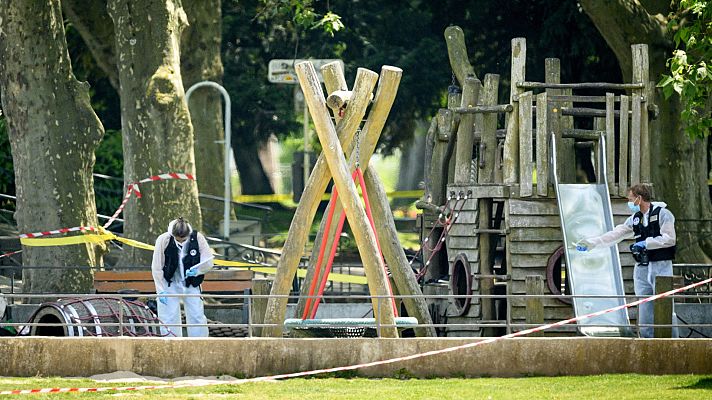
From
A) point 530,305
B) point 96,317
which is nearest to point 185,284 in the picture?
point 96,317

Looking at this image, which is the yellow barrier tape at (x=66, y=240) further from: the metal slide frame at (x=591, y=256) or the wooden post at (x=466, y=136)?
the metal slide frame at (x=591, y=256)

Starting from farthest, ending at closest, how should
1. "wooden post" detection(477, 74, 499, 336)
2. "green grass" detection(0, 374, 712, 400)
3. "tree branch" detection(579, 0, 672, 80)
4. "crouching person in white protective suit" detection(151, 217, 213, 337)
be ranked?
"tree branch" detection(579, 0, 672, 80), "wooden post" detection(477, 74, 499, 336), "crouching person in white protective suit" detection(151, 217, 213, 337), "green grass" detection(0, 374, 712, 400)

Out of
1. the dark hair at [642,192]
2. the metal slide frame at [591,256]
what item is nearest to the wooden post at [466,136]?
the metal slide frame at [591,256]

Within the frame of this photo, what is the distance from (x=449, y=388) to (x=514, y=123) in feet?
16.3

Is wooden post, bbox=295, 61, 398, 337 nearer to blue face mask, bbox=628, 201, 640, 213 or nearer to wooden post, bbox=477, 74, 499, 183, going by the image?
blue face mask, bbox=628, 201, 640, 213

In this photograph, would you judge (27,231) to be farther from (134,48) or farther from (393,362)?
(393,362)

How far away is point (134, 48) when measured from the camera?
2352 centimetres

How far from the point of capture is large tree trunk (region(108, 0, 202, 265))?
23.4 metres

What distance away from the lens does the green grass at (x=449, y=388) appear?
14086mm

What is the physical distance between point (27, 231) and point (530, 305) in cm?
954

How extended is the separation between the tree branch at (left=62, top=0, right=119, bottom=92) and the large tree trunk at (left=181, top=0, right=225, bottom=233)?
151cm

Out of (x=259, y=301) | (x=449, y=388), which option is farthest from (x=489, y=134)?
(x=449, y=388)

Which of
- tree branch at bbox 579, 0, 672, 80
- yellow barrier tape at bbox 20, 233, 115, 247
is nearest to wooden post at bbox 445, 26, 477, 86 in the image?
tree branch at bbox 579, 0, 672, 80

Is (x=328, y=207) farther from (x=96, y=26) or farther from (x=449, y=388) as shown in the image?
(x=96, y=26)
